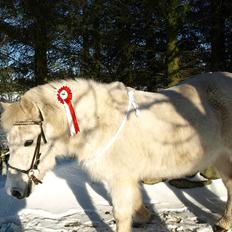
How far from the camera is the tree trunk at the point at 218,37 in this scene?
7664 mm

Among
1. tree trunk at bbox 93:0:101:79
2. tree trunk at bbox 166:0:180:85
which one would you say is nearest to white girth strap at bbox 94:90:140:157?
tree trunk at bbox 166:0:180:85

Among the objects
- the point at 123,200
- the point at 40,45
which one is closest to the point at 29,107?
the point at 123,200

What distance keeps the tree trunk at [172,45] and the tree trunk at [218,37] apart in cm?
80

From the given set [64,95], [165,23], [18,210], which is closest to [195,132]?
[64,95]

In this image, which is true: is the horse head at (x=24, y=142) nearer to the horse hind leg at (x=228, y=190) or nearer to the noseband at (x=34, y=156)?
the noseband at (x=34, y=156)

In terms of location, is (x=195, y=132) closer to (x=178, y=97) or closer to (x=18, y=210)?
(x=178, y=97)

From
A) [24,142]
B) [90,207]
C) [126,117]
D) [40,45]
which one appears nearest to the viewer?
[24,142]

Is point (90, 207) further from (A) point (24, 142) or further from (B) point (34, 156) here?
(A) point (24, 142)

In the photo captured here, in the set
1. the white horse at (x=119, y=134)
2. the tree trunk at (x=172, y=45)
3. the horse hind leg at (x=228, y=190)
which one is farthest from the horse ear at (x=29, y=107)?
the tree trunk at (x=172, y=45)

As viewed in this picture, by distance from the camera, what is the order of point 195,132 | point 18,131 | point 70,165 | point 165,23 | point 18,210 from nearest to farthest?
point 18,131, point 195,132, point 18,210, point 70,165, point 165,23

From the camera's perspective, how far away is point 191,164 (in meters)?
3.96

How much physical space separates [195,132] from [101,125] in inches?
42.1

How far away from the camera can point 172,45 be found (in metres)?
7.78

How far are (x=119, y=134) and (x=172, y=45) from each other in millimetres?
4658
